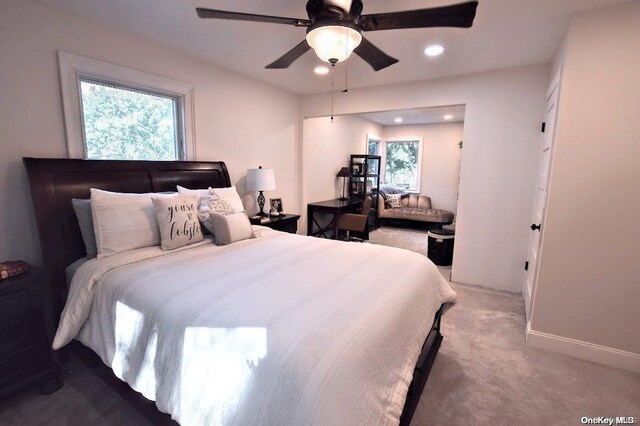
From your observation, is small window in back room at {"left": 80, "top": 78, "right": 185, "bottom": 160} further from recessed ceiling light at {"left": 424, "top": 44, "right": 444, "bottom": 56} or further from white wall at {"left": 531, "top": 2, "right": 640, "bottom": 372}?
white wall at {"left": 531, "top": 2, "right": 640, "bottom": 372}

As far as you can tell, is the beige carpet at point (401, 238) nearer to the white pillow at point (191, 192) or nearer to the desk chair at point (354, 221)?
the desk chair at point (354, 221)

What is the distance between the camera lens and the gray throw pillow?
2.01 m

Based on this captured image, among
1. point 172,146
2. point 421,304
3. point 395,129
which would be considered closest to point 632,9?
point 421,304

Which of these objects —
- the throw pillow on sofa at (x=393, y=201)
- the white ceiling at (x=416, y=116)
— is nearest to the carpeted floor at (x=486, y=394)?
the white ceiling at (x=416, y=116)

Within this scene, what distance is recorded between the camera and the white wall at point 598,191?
6.53 feet

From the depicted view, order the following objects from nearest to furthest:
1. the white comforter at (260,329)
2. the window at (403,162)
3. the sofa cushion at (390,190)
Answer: the white comforter at (260,329) → the sofa cushion at (390,190) → the window at (403,162)

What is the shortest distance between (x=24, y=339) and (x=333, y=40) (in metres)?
2.50

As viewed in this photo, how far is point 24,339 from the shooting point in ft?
5.81

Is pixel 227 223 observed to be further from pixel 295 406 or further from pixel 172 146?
pixel 295 406

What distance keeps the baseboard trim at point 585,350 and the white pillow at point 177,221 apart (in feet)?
9.28

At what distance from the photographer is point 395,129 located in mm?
7770

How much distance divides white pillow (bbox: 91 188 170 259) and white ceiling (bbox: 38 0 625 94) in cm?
135

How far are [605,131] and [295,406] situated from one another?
262 cm

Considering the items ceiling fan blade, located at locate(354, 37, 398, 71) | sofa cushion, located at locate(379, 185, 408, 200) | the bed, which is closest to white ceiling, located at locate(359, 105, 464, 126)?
sofa cushion, located at locate(379, 185, 408, 200)
